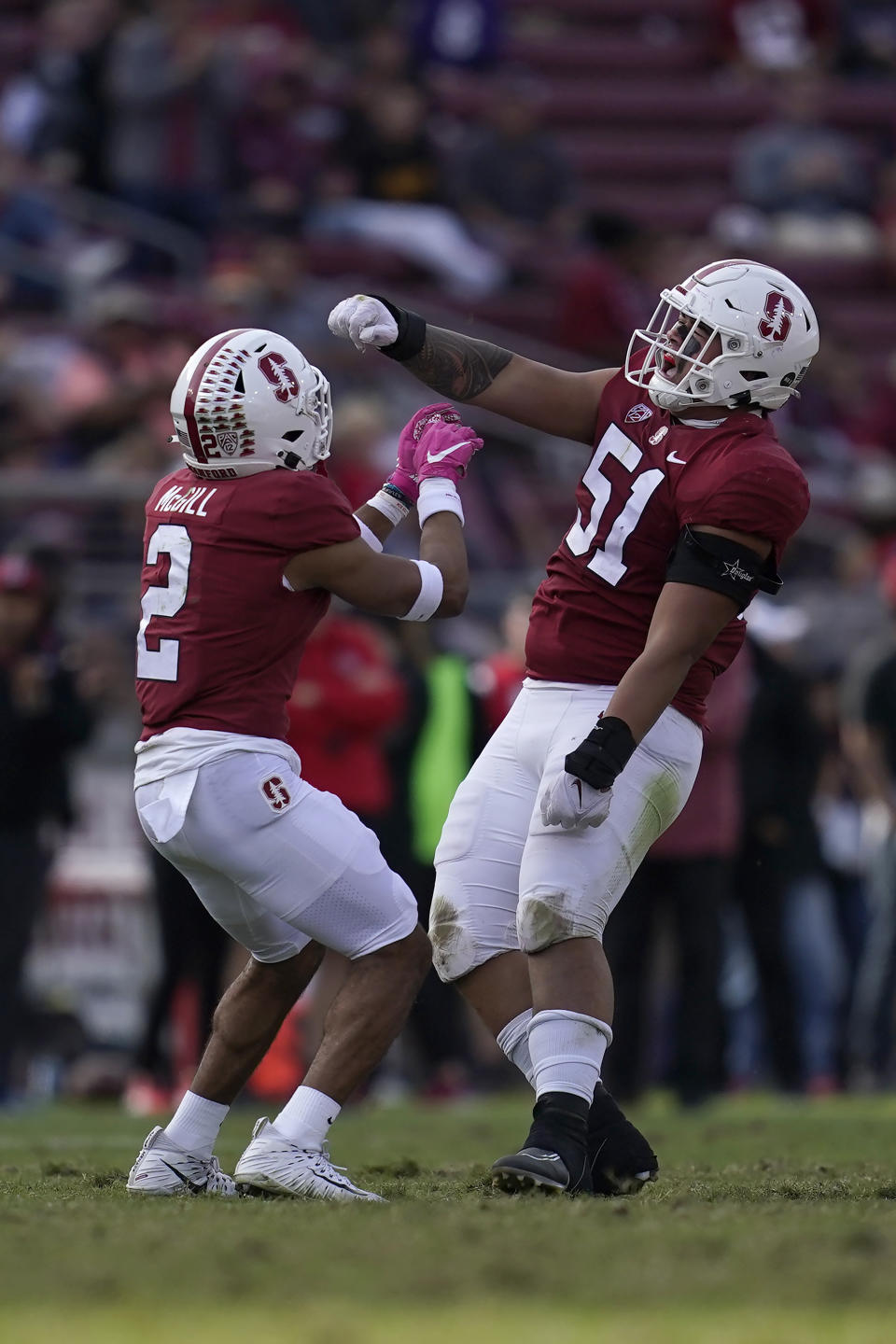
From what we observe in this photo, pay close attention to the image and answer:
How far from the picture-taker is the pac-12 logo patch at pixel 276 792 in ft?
15.8

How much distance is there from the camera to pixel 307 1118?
188 inches

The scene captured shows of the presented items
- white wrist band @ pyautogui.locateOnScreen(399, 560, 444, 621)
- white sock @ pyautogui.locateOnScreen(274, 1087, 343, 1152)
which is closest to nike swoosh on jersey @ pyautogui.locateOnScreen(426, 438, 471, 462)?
white wrist band @ pyautogui.locateOnScreen(399, 560, 444, 621)

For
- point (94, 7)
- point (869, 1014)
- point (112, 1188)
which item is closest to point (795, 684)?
point (869, 1014)

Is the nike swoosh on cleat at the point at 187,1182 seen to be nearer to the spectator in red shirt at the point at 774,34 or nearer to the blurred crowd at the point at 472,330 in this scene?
the blurred crowd at the point at 472,330

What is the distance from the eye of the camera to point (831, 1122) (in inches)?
308

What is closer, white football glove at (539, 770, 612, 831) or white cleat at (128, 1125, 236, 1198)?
white football glove at (539, 770, 612, 831)

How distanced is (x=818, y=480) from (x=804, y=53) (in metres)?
6.14

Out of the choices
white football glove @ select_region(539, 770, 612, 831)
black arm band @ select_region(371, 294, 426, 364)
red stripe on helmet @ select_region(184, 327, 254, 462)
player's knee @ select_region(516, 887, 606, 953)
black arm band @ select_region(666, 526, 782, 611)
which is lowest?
player's knee @ select_region(516, 887, 606, 953)

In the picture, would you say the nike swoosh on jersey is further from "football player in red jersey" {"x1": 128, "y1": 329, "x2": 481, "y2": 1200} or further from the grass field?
the grass field

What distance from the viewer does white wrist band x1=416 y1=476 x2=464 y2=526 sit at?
17.0 feet

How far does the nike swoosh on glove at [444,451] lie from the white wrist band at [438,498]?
0.02 m

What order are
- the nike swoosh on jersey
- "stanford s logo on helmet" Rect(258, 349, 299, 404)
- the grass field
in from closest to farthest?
the grass field, "stanford s logo on helmet" Rect(258, 349, 299, 404), the nike swoosh on jersey

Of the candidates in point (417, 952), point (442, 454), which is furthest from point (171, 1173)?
point (442, 454)

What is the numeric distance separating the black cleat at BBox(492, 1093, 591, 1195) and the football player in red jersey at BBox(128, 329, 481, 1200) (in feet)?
1.10
